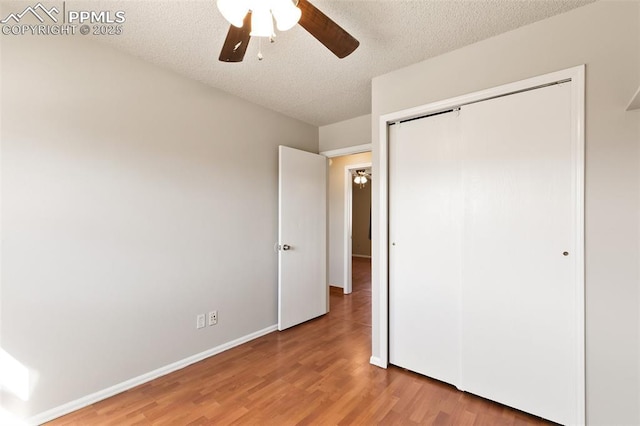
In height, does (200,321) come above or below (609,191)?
below

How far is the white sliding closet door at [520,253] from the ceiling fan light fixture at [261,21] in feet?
5.03

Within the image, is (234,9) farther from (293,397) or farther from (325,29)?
(293,397)

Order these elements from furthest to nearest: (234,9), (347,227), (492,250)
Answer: (347,227), (492,250), (234,9)

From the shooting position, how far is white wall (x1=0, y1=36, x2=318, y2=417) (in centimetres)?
171

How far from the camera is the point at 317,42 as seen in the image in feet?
6.56

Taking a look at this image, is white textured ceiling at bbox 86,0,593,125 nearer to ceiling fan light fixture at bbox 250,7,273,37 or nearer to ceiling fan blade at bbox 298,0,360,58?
ceiling fan blade at bbox 298,0,360,58

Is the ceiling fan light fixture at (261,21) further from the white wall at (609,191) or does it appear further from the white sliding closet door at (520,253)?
the white wall at (609,191)

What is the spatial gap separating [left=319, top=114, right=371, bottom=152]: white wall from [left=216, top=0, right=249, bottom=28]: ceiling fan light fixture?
2.36m

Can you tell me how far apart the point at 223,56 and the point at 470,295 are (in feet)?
7.38

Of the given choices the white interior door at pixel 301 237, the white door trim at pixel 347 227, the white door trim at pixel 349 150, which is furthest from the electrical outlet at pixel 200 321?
the white door trim at pixel 347 227

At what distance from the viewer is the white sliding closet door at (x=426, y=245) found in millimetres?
2176

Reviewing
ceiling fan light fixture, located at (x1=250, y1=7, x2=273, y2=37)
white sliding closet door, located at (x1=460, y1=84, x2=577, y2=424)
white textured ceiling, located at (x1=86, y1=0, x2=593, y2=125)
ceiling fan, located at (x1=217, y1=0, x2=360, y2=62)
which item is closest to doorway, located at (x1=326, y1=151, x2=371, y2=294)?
white textured ceiling, located at (x1=86, y1=0, x2=593, y2=125)

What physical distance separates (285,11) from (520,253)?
1.97 meters

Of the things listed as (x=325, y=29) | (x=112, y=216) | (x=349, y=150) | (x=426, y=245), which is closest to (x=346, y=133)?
(x=349, y=150)
